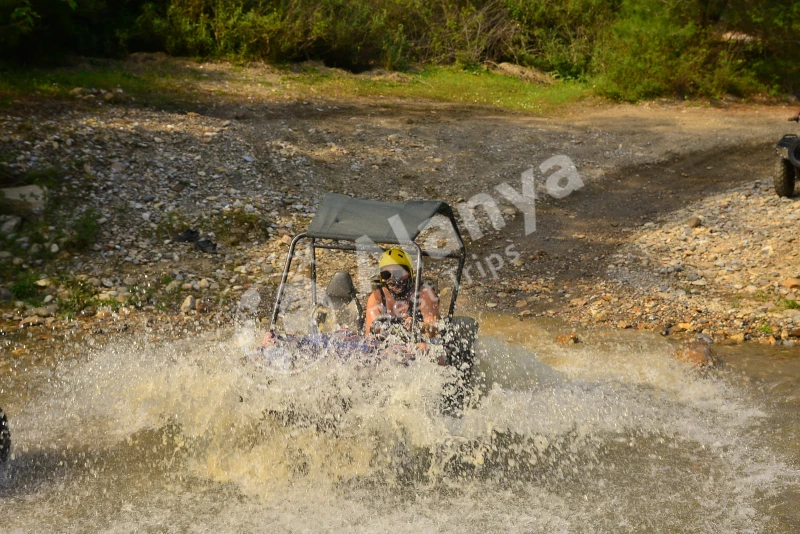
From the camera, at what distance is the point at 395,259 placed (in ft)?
21.7

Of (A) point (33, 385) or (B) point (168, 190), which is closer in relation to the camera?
(A) point (33, 385)

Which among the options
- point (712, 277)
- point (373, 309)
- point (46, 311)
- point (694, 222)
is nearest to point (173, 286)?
point (46, 311)

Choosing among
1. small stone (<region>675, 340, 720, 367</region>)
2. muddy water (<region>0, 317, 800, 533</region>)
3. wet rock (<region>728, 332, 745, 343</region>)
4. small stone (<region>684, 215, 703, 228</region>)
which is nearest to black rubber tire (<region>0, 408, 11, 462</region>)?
muddy water (<region>0, 317, 800, 533</region>)

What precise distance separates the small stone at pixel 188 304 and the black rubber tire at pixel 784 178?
8271mm

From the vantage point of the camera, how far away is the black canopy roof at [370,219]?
613 cm

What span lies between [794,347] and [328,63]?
1197cm

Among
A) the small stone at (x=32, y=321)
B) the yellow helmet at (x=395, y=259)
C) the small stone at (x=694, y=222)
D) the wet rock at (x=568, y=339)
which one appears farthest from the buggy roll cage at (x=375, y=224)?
the small stone at (x=694, y=222)

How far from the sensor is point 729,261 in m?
9.56

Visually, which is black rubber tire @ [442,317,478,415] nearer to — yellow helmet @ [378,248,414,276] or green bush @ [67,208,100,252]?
yellow helmet @ [378,248,414,276]

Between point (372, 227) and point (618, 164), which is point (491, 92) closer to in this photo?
point (618, 164)

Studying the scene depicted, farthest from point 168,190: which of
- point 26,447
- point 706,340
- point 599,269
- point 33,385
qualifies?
point 706,340

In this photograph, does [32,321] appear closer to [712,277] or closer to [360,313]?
[360,313]

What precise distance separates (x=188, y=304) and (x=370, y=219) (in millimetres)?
3127

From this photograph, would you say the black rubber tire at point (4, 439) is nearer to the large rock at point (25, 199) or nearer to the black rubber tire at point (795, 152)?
the large rock at point (25, 199)
